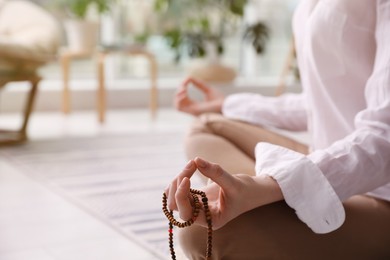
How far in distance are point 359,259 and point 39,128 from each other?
3.39m

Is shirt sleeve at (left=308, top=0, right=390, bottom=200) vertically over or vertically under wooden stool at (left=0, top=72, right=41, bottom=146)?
over

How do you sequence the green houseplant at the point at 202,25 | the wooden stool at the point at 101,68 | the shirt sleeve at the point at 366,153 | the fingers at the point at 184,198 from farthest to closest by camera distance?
the green houseplant at the point at 202,25 → the wooden stool at the point at 101,68 → the shirt sleeve at the point at 366,153 → the fingers at the point at 184,198

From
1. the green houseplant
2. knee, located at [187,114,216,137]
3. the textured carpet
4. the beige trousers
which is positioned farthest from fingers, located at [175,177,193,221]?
the green houseplant

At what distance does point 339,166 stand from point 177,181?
25cm

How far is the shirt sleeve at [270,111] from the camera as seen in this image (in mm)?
1569

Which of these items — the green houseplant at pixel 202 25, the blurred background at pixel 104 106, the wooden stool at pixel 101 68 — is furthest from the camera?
the green houseplant at pixel 202 25

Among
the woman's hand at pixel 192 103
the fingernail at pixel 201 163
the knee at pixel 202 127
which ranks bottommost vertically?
the knee at pixel 202 127

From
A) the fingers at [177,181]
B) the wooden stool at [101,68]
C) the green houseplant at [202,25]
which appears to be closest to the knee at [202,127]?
the fingers at [177,181]

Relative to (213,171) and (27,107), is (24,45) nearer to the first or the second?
(27,107)

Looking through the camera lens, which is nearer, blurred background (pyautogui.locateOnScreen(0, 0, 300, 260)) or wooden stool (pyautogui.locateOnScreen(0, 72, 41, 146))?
blurred background (pyautogui.locateOnScreen(0, 0, 300, 260))

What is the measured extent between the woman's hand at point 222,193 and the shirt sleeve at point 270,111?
64 centimetres

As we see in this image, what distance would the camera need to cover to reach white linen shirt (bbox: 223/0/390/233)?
95 centimetres

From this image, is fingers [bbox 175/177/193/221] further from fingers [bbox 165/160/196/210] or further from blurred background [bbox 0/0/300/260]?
blurred background [bbox 0/0/300/260]

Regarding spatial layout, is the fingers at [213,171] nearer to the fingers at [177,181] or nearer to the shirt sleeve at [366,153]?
the fingers at [177,181]
